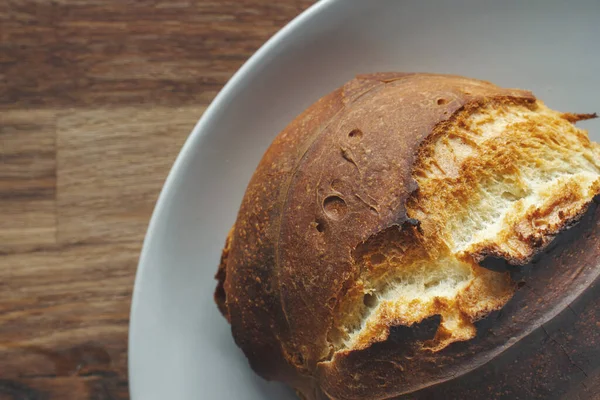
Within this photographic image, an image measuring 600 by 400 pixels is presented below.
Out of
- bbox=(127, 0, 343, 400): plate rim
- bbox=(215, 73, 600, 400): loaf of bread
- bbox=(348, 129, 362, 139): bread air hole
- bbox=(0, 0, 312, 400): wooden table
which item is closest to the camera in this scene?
bbox=(215, 73, 600, 400): loaf of bread

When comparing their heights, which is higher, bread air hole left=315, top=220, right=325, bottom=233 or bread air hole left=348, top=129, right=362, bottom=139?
bread air hole left=348, top=129, right=362, bottom=139

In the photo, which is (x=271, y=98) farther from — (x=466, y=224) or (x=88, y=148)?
(x=466, y=224)

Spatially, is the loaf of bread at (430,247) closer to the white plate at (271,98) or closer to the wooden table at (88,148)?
the white plate at (271,98)

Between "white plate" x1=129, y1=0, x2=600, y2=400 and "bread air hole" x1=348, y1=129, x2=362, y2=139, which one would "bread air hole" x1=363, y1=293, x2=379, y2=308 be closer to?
"bread air hole" x1=348, y1=129, x2=362, y2=139

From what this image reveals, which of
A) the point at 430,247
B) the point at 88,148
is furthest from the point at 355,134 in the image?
the point at 88,148

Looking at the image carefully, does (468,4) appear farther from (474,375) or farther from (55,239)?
(55,239)

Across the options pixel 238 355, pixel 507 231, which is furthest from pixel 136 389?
pixel 507 231

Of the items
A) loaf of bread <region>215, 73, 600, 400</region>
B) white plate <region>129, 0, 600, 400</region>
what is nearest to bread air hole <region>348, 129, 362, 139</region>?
loaf of bread <region>215, 73, 600, 400</region>
